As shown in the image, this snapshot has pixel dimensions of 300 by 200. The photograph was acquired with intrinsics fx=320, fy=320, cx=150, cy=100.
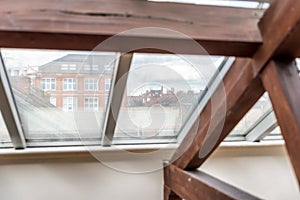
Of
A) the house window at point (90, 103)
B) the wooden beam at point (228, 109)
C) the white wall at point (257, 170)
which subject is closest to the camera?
the wooden beam at point (228, 109)

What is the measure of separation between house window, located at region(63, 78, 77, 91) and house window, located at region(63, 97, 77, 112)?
115 mm

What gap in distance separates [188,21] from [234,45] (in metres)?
0.22

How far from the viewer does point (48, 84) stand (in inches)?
88.5

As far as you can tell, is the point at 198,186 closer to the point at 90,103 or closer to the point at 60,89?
the point at 90,103

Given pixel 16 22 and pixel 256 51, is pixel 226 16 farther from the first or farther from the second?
pixel 16 22

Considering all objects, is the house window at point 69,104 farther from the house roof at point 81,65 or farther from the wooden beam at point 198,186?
the wooden beam at point 198,186

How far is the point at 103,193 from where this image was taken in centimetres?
301

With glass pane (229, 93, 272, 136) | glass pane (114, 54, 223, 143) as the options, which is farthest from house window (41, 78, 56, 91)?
glass pane (229, 93, 272, 136)

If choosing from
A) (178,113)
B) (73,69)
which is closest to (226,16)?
(73,69)

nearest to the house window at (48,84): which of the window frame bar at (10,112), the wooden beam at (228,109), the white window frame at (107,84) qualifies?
the window frame bar at (10,112)

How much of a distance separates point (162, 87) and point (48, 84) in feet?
2.64

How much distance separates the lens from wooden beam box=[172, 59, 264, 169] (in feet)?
5.08

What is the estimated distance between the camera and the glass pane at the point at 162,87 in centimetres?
206

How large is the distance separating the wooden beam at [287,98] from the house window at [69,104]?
4.83 feet
